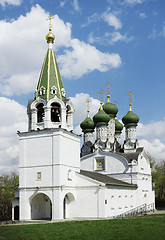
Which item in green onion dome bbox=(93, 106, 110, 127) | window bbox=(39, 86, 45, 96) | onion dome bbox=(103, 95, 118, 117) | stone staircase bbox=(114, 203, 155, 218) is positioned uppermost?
onion dome bbox=(103, 95, 118, 117)

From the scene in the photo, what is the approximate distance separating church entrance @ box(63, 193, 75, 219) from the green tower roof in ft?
23.2

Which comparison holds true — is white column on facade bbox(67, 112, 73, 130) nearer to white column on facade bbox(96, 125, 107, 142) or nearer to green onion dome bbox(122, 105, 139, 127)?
white column on facade bbox(96, 125, 107, 142)

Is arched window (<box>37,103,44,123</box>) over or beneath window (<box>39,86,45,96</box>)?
beneath

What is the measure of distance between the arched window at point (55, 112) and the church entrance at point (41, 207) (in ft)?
18.5

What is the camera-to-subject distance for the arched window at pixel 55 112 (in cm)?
2378

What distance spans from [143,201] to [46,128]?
1503 centimetres

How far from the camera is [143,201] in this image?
107ft

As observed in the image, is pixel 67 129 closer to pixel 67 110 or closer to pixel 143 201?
pixel 67 110

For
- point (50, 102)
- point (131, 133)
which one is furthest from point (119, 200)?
point (131, 133)

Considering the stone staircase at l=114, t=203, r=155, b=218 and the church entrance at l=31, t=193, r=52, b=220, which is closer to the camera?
the church entrance at l=31, t=193, r=52, b=220

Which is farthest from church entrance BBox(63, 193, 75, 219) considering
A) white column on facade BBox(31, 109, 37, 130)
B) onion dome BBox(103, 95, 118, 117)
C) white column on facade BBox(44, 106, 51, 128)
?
onion dome BBox(103, 95, 118, 117)

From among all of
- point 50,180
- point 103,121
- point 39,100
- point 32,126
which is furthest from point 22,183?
point 103,121

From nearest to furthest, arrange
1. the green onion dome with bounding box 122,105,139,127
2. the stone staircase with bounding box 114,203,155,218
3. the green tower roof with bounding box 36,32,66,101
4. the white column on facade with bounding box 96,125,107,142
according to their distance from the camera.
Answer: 1. the green tower roof with bounding box 36,32,66,101
2. the stone staircase with bounding box 114,203,155,218
3. the white column on facade with bounding box 96,125,107,142
4. the green onion dome with bounding box 122,105,139,127

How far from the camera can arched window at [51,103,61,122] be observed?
78.0ft
